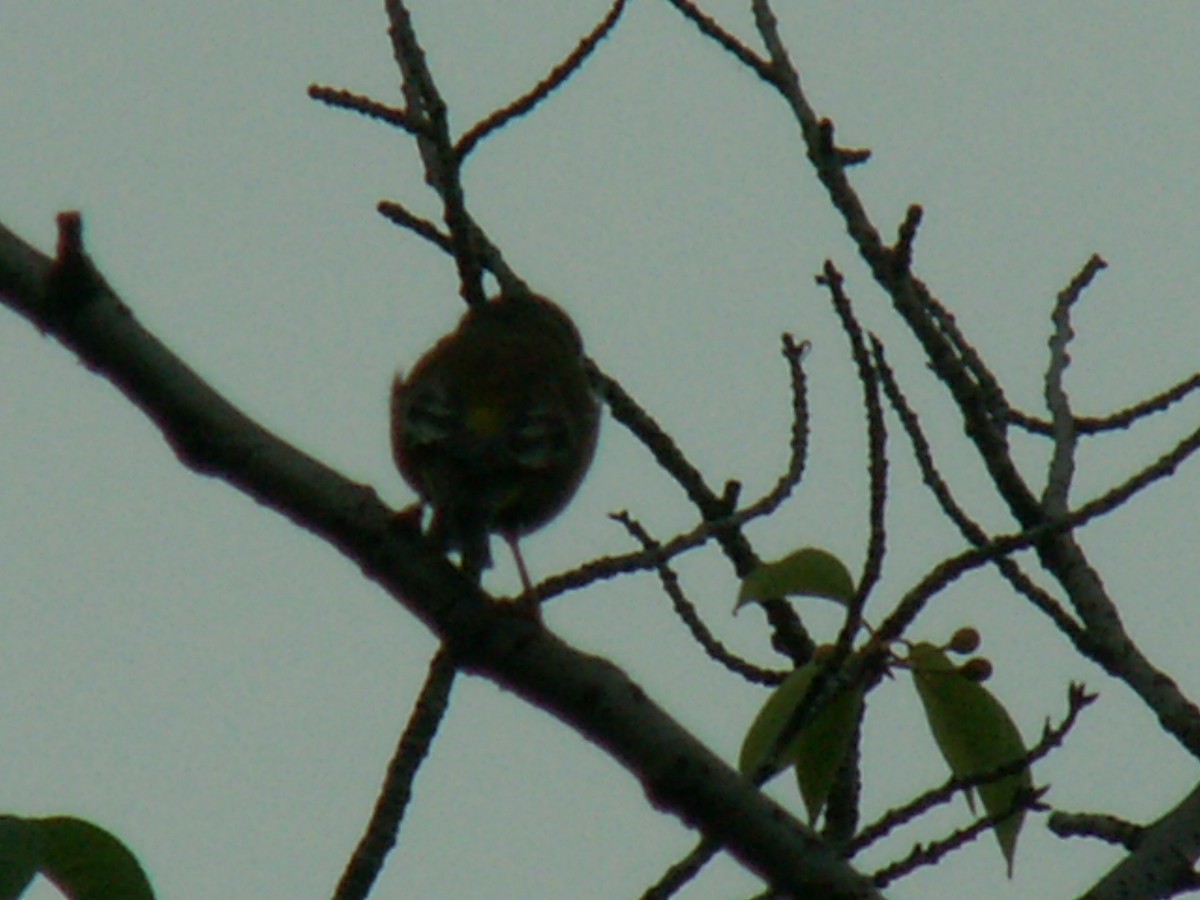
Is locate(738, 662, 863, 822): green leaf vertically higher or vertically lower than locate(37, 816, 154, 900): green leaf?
higher

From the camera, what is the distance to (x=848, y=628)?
353 centimetres

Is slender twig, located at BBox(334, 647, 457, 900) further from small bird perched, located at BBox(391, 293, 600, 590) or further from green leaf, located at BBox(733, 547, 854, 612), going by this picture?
small bird perched, located at BBox(391, 293, 600, 590)

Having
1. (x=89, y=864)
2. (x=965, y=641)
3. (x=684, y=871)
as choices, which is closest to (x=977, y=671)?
(x=965, y=641)

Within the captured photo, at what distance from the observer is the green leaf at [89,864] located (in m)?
2.83

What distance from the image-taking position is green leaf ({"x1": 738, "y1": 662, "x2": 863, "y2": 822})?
366 centimetres

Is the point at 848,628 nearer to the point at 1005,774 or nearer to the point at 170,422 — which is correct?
the point at 1005,774

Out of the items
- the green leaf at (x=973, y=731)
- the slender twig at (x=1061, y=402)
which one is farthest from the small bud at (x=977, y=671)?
A: the slender twig at (x=1061, y=402)

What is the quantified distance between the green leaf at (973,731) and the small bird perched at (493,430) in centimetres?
107

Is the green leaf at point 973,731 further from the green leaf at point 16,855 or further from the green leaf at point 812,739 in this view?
the green leaf at point 16,855

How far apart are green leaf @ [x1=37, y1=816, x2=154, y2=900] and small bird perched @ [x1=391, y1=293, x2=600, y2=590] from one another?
164cm

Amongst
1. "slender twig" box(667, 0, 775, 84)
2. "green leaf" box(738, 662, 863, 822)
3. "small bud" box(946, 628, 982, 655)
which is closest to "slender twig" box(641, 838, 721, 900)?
"green leaf" box(738, 662, 863, 822)

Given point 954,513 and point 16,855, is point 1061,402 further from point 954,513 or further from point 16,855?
point 16,855

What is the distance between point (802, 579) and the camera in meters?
3.81

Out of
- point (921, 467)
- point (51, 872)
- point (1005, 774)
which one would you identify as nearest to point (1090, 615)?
point (921, 467)
